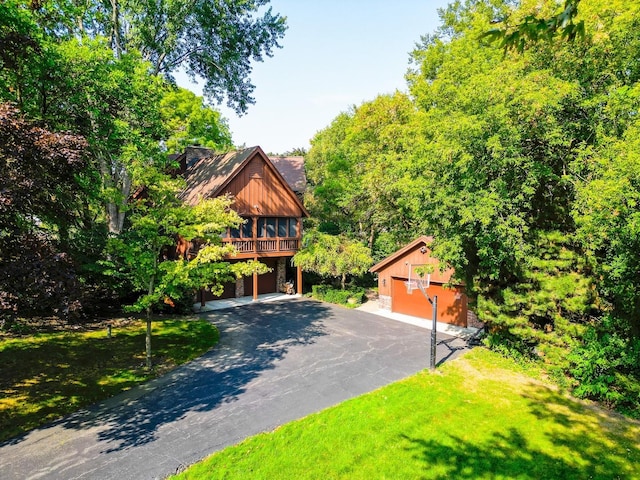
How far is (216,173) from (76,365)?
14.3 meters

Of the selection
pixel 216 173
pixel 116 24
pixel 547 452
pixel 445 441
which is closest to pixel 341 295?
pixel 216 173

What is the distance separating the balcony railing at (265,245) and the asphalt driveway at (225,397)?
596 centimetres

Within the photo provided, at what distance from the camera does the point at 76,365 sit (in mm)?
12055

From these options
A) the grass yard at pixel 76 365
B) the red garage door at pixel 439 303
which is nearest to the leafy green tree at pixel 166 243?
the grass yard at pixel 76 365

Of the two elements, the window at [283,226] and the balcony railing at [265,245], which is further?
the window at [283,226]

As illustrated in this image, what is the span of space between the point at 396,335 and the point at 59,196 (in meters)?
13.5

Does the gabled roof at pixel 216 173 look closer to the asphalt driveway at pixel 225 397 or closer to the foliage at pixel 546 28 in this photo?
the asphalt driveway at pixel 225 397

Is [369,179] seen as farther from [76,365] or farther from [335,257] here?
[76,365]

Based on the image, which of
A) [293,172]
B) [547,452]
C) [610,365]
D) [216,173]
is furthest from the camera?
[293,172]

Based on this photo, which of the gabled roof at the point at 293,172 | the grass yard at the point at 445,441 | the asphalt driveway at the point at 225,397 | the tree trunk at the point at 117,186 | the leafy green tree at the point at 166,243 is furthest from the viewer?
the gabled roof at the point at 293,172

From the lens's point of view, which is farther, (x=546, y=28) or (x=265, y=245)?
(x=265, y=245)

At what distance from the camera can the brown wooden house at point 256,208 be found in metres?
22.1

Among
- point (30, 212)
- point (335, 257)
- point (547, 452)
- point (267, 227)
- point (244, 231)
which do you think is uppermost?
point (267, 227)

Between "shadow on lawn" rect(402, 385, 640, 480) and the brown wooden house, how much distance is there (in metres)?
16.1
